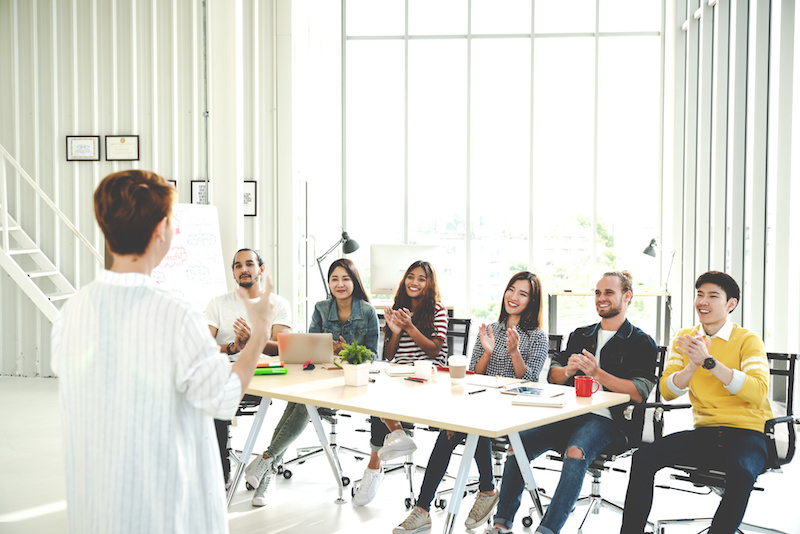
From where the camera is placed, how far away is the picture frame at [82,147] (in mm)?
7656

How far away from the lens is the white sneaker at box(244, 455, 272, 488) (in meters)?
4.10

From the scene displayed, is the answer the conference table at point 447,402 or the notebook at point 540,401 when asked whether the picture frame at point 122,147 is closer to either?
the conference table at point 447,402

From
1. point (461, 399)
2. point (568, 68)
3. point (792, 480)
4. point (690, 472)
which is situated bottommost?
A: point (792, 480)

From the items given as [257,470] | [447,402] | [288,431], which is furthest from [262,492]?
[447,402]

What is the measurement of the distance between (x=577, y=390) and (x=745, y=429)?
715mm

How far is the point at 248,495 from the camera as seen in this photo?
13.5ft

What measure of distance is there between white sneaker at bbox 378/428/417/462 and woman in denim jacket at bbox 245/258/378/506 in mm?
687

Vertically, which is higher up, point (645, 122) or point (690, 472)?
point (645, 122)

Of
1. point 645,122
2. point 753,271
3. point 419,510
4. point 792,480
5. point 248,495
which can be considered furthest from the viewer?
point 645,122

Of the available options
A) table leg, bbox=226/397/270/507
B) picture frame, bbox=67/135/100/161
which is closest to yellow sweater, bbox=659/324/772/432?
table leg, bbox=226/397/270/507

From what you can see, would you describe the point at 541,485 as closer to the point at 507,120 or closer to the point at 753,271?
the point at 753,271

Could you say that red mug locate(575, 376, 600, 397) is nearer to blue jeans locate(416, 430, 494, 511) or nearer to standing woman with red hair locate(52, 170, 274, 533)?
blue jeans locate(416, 430, 494, 511)

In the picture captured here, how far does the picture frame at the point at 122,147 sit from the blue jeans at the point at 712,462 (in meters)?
6.16

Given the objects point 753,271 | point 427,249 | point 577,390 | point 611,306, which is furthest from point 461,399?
point 753,271
